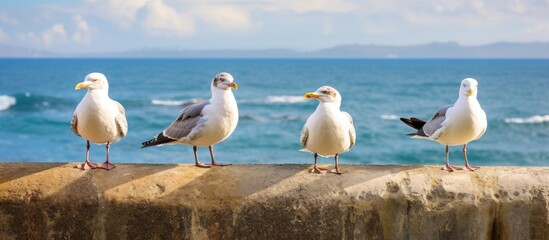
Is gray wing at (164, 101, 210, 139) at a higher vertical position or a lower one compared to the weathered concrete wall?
higher

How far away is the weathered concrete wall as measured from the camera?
4.15 metres

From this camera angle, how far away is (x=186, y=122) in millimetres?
4945

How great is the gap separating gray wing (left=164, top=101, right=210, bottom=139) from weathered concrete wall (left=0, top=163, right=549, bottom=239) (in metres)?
0.64

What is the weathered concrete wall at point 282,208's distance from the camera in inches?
163

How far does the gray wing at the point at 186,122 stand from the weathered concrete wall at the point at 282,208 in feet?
2.09

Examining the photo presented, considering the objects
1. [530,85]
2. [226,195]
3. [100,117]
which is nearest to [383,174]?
[226,195]

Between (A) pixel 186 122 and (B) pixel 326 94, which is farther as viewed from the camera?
(A) pixel 186 122

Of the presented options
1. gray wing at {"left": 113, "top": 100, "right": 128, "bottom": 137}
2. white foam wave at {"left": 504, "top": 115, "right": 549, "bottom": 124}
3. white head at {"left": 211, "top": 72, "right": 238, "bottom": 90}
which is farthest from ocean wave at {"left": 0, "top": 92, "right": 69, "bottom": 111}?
white head at {"left": 211, "top": 72, "right": 238, "bottom": 90}

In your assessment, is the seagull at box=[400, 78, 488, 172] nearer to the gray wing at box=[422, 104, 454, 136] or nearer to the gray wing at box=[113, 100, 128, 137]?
the gray wing at box=[422, 104, 454, 136]

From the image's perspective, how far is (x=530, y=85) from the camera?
2271 inches

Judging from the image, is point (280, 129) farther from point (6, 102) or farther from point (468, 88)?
point (468, 88)

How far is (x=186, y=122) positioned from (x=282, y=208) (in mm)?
1111

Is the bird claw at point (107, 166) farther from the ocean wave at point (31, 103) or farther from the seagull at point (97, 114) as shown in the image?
the ocean wave at point (31, 103)

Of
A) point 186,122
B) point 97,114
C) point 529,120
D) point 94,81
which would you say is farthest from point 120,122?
point 529,120
